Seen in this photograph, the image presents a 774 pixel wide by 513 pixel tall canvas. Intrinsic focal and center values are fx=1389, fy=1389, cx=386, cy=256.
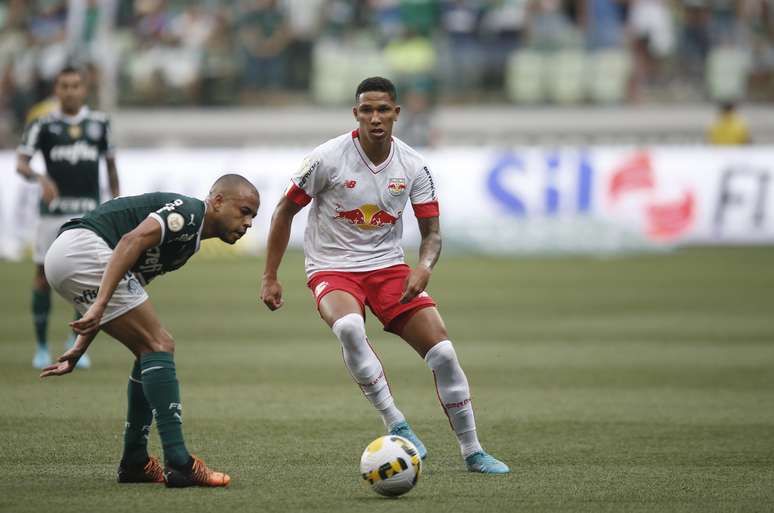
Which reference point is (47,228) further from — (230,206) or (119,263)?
(119,263)

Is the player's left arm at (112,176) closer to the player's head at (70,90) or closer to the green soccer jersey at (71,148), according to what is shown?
the green soccer jersey at (71,148)

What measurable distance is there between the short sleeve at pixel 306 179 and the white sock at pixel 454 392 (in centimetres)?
117

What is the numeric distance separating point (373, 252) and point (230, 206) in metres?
1.37

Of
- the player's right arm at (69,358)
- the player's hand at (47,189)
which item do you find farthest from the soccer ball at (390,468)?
the player's hand at (47,189)

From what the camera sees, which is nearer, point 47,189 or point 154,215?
point 154,215

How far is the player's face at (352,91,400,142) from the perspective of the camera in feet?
26.2

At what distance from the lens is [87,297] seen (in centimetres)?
727

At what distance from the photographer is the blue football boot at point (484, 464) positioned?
773 centimetres

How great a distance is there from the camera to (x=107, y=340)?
14.2 m

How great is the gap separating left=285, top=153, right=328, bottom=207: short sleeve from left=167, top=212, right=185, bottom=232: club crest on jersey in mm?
1152

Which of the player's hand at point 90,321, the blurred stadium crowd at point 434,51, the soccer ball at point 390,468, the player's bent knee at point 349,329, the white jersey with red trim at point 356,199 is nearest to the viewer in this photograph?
the player's hand at point 90,321

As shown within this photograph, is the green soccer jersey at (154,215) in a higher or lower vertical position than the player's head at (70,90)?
lower

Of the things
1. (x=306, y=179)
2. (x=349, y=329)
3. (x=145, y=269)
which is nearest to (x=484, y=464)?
(x=349, y=329)

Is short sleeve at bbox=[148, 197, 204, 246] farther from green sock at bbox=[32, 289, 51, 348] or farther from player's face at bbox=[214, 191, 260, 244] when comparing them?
green sock at bbox=[32, 289, 51, 348]
